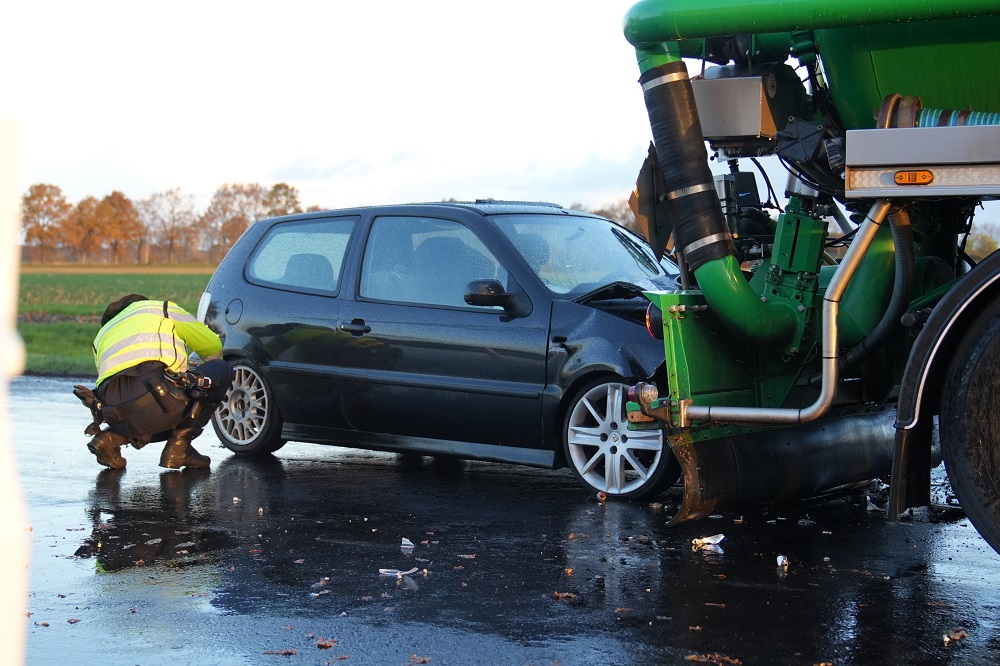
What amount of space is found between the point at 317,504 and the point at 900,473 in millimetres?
3609

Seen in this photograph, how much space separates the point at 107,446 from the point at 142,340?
2.70 feet

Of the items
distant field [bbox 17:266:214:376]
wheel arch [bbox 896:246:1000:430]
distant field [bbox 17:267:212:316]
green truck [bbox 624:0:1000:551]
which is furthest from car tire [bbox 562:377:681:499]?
distant field [bbox 17:267:212:316]

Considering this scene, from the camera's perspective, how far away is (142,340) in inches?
325

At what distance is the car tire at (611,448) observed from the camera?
693cm

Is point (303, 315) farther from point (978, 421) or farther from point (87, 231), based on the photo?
point (87, 231)

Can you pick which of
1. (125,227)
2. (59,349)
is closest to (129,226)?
(125,227)

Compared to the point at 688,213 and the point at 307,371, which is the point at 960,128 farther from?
the point at 307,371

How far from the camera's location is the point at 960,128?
466cm

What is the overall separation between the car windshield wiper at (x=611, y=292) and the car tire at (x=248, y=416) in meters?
2.55

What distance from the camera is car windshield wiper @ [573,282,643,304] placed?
298 inches

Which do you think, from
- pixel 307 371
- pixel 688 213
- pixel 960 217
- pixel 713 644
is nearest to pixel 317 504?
pixel 307 371

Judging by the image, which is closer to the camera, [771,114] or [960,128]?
[960,128]

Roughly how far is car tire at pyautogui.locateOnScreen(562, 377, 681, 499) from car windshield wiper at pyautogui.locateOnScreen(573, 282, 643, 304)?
58 centimetres

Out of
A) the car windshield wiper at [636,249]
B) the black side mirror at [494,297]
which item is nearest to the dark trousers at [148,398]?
the black side mirror at [494,297]
